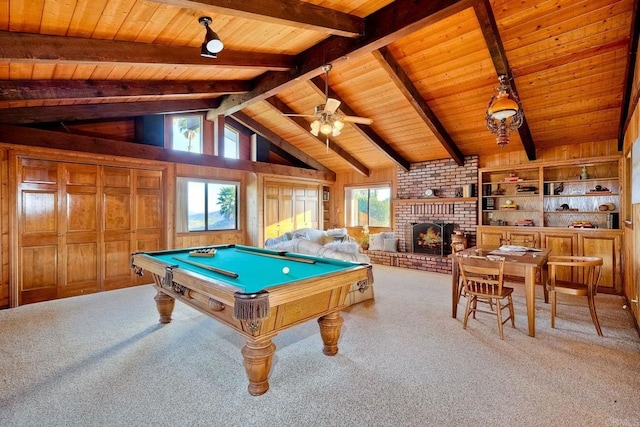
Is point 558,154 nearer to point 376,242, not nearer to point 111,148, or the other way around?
point 376,242

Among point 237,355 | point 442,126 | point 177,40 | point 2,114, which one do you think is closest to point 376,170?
point 442,126

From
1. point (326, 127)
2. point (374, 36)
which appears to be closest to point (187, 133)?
point (326, 127)

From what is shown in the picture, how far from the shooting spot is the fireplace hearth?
7125 mm

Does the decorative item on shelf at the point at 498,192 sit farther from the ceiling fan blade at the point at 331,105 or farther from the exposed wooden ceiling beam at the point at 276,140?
the ceiling fan blade at the point at 331,105

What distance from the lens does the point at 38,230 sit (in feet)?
15.1

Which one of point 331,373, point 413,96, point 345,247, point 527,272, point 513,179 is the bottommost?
point 331,373

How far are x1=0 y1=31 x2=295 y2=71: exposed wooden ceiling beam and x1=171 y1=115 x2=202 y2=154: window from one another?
2.93m

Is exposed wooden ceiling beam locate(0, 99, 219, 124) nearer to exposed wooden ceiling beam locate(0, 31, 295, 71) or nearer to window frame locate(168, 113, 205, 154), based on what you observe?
window frame locate(168, 113, 205, 154)

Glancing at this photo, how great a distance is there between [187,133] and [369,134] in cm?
387

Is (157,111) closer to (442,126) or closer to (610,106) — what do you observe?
(442,126)

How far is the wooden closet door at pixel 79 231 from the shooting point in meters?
4.83

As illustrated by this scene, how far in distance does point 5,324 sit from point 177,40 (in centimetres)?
395

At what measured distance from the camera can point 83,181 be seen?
5000 millimetres

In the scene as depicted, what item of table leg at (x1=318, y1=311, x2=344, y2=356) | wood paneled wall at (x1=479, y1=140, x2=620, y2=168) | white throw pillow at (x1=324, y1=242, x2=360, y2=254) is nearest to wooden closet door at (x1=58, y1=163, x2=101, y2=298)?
white throw pillow at (x1=324, y1=242, x2=360, y2=254)
